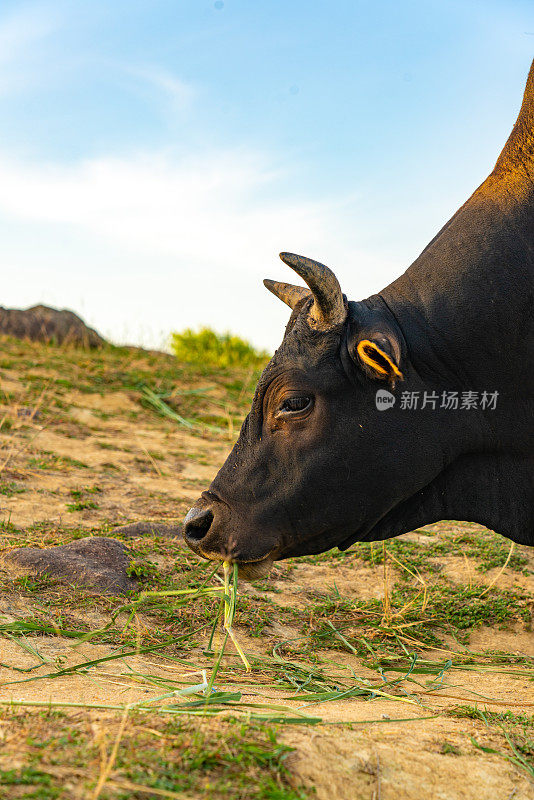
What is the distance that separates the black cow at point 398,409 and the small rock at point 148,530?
51.4 inches

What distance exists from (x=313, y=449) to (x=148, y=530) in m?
1.71

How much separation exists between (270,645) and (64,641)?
93cm

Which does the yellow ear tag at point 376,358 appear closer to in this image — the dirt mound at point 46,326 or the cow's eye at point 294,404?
the cow's eye at point 294,404

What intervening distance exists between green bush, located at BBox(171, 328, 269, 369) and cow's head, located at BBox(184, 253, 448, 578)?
35.0 feet

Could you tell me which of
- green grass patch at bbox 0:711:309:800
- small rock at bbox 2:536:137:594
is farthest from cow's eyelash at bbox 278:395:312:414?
green grass patch at bbox 0:711:309:800

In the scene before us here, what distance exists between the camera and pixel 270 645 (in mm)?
3551

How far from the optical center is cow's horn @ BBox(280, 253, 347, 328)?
3166 millimetres

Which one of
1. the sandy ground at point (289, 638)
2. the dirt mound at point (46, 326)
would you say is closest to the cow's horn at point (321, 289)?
the sandy ground at point (289, 638)

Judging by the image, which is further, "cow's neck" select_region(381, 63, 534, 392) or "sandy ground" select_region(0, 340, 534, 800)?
"cow's neck" select_region(381, 63, 534, 392)

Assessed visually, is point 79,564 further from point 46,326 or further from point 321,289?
point 46,326

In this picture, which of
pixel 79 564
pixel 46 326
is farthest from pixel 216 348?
pixel 79 564

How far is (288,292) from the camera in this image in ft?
12.6

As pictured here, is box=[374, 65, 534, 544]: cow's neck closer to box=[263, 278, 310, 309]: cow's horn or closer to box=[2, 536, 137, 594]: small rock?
box=[263, 278, 310, 309]: cow's horn

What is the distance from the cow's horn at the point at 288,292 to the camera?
3.79 meters
